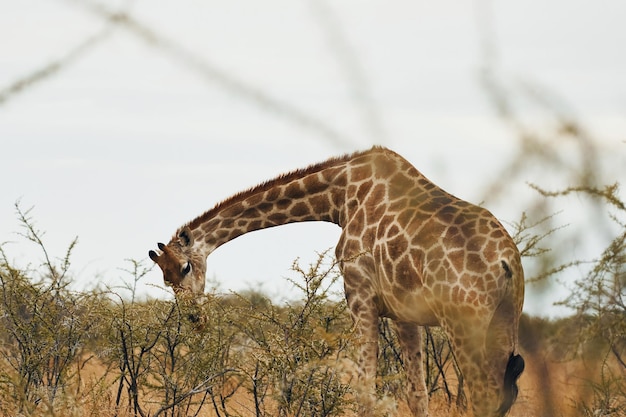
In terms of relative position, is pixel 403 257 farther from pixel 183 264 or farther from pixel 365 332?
pixel 183 264

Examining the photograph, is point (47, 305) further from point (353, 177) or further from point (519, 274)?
point (519, 274)

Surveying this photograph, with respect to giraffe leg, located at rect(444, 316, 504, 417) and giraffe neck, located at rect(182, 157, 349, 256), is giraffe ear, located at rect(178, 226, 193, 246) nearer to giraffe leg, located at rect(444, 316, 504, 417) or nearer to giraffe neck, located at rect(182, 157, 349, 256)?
giraffe neck, located at rect(182, 157, 349, 256)

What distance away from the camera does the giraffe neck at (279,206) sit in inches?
340

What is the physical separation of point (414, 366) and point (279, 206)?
7.05 feet

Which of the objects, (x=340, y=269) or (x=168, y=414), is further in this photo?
(x=168, y=414)

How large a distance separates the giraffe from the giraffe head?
1 cm

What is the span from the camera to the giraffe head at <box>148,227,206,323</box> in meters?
8.83

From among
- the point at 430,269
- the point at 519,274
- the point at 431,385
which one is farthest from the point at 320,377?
the point at 431,385

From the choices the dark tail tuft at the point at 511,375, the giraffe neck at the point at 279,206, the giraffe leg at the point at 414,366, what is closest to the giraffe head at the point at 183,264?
the giraffe neck at the point at 279,206

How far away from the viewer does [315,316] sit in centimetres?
899

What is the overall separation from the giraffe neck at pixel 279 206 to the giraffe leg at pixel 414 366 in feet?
4.24

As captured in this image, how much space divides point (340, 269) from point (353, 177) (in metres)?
1.00

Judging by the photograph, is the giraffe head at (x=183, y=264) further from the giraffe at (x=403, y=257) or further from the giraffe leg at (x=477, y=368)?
the giraffe leg at (x=477, y=368)

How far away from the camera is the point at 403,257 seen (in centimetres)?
748
